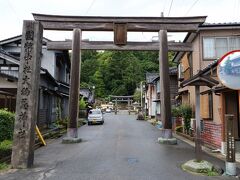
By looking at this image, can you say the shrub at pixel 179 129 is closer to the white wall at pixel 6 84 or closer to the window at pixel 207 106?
the window at pixel 207 106

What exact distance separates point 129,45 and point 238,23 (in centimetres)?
750

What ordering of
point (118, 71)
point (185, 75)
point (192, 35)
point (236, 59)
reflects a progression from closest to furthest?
1. point (236, 59)
2. point (192, 35)
3. point (185, 75)
4. point (118, 71)

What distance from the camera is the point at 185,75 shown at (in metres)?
22.4

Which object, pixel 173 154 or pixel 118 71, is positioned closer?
pixel 173 154

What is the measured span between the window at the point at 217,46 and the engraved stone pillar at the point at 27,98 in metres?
11.8

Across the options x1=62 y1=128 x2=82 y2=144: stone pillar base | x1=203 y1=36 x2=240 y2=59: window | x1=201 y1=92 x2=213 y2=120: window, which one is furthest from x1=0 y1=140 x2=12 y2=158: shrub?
x1=203 y1=36 x2=240 y2=59: window

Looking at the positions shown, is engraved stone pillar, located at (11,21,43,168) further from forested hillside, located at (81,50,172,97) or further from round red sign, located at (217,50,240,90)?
forested hillside, located at (81,50,172,97)

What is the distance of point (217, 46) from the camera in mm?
17672

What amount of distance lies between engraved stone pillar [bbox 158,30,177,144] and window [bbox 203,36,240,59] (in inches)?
146

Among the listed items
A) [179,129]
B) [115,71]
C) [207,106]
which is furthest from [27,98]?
[115,71]

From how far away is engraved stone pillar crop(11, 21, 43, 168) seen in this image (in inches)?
359

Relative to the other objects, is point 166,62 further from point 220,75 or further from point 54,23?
point 220,75

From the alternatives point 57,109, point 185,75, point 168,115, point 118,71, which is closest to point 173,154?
point 168,115

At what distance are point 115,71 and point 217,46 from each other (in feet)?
255
